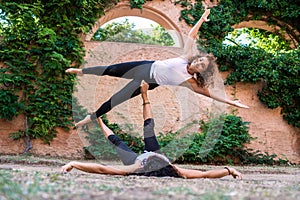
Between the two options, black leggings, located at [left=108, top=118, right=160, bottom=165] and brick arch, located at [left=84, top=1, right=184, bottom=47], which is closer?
black leggings, located at [left=108, top=118, right=160, bottom=165]

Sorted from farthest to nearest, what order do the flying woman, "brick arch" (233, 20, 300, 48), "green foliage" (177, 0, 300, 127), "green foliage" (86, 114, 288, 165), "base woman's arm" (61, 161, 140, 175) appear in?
"brick arch" (233, 20, 300, 48)
"green foliage" (177, 0, 300, 127)
"green foliage" (86, 114, 288, 165)
the flying woman
"base woman's arm" (61, 161, 140, 175)

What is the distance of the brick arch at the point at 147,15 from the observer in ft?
23.4

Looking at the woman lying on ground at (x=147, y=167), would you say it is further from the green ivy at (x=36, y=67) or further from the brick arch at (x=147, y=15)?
the brick arch at (x=147, y=15)

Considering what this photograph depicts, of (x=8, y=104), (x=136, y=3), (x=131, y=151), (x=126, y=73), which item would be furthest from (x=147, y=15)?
(x=131, y=151)

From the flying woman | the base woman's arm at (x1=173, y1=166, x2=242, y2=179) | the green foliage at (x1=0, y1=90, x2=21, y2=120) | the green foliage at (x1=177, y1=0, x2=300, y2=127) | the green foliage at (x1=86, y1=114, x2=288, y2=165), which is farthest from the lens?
the green foliage at (x1=177, y1=0, x2=300, y2=127)

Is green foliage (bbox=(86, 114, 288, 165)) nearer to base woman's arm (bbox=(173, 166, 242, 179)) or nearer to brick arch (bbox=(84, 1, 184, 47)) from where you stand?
brick arch (bbox=(84, 1, 184, 47))

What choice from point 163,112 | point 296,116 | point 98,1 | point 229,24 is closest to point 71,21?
point 98,1

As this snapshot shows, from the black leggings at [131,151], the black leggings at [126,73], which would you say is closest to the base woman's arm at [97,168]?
the black leggings at [131,151]

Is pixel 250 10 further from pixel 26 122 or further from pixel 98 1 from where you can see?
pixel 26 122

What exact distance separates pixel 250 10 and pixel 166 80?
473 centimetres

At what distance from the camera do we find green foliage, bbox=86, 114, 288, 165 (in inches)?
243

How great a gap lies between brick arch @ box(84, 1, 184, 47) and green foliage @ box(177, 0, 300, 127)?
0.31 meters

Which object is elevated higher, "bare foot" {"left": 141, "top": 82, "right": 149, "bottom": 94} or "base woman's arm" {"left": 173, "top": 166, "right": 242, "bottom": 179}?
"bare foot" {"left": 141, "top": 82, "right": 149, "bottom": 94}

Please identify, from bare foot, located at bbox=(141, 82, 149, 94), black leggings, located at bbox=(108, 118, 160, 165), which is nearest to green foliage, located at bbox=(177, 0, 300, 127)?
bare foot, located at bbox=(141, 82, 149, 94)
